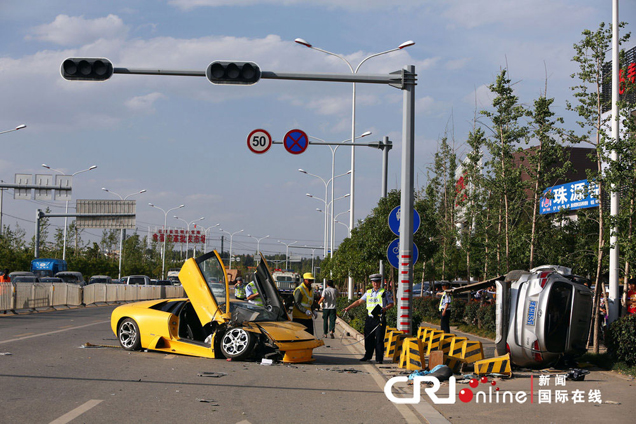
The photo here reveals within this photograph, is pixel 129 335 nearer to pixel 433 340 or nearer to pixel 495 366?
pixel 433 340

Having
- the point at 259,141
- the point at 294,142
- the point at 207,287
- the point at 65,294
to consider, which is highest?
the point at 294,142

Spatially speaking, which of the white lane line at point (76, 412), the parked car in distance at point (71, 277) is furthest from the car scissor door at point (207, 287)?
the parked car in distance at point (71, 277)

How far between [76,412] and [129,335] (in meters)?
6.59

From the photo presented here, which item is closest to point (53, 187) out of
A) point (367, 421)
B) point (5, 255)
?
point (5, 255)

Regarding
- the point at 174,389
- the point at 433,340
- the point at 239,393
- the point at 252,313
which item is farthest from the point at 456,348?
the point at 174,389

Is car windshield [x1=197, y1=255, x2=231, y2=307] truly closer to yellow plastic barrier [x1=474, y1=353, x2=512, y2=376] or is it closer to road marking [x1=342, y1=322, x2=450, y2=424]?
yellow plastic barrier [x1=474, y1=353, x2=512, y2=376]

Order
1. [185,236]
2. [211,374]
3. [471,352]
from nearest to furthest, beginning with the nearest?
[211,374] < [471,352] < [185,236]

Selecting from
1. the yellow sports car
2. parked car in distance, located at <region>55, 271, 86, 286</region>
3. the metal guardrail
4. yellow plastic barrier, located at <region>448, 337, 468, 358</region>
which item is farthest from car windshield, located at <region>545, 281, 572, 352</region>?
parked car in distance, located at <region>55, 271, 86, 286</region>

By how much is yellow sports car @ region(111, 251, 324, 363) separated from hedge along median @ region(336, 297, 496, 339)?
390cm

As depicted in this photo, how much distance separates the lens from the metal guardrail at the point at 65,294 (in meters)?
27.0

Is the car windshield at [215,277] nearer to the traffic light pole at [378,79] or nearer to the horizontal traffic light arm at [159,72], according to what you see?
the traffic light pole at [378,79]

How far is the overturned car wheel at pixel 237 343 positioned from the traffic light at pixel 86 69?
17.6 ft

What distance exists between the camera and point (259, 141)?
17.1 meters

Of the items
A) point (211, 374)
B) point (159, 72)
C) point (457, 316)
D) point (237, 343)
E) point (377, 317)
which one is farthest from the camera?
point (457, 316)
